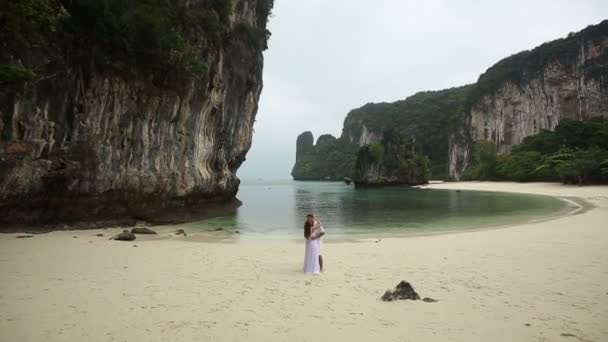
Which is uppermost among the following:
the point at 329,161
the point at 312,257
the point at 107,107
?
the point at 329,161

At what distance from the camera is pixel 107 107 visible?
13898 mm

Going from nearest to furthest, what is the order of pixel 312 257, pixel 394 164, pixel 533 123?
1. pixel 312 257
2. pixel 533 123
3. pixel 394 164

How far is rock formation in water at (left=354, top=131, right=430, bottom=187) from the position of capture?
74.3 metres

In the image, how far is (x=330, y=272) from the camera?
718cm

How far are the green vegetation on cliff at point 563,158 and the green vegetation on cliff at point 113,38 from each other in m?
40.5

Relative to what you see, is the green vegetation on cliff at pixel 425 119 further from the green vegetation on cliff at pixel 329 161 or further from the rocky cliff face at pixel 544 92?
the rocky cliff face at pixel 544 92

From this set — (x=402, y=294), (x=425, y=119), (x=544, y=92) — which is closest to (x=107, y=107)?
(x=402, y=294)

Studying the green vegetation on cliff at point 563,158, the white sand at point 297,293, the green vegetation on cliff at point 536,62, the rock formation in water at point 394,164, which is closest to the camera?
the white sand at point 297,293

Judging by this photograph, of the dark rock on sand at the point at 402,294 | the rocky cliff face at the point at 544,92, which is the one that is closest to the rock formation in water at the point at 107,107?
the dark rock on sand at the point at 402,294

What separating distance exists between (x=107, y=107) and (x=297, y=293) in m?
12.3

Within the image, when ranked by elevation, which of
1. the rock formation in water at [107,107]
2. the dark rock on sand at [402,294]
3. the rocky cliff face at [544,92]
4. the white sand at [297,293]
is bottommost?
the white sand at [297,293]

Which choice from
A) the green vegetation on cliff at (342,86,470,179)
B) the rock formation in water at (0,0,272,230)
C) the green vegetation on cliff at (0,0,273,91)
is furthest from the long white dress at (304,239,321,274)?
the green vegetation on cliff at (342,86,470,179)

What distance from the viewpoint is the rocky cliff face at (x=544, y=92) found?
63625mm

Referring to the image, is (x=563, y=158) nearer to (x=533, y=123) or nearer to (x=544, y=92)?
(x=544, y=92)
